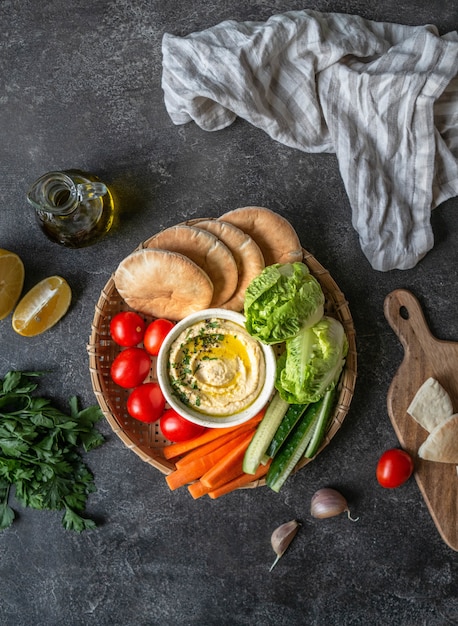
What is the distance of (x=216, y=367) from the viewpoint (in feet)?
9.26

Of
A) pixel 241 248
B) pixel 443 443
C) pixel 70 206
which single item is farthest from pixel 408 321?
pixel 70 206

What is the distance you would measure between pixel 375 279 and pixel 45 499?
207 cm

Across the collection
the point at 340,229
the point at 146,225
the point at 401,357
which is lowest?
the point at 401,357

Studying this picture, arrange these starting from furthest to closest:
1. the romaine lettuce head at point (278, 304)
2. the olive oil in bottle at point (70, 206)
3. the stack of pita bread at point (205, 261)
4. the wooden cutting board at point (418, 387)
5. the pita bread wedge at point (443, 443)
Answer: the wooden cutting board at point (418, 387)
the pita bread wedge at point (443, 443)
the olive oil in bottle at point (70, 206)
the stack of pita bread at point (205, 261)
the romaine lettuce head at point (278, 304)

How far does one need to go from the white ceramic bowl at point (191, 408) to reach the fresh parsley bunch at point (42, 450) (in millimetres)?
581

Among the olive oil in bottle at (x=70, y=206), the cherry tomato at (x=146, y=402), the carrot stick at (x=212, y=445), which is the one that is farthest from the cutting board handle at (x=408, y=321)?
the olive oil in bottle at (x=70, y=206)

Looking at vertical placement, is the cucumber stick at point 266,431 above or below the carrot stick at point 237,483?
above

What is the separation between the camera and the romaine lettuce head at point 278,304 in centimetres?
266

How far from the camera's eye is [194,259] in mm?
2855

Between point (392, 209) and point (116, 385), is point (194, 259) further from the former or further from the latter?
point (392, 209)

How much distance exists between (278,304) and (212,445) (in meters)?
0.83

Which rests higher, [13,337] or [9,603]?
[13,337]

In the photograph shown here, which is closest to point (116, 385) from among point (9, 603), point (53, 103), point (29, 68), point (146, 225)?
point (146, 225)

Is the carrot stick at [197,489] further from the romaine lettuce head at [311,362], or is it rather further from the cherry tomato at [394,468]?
the cherry tomato at [394,468]
